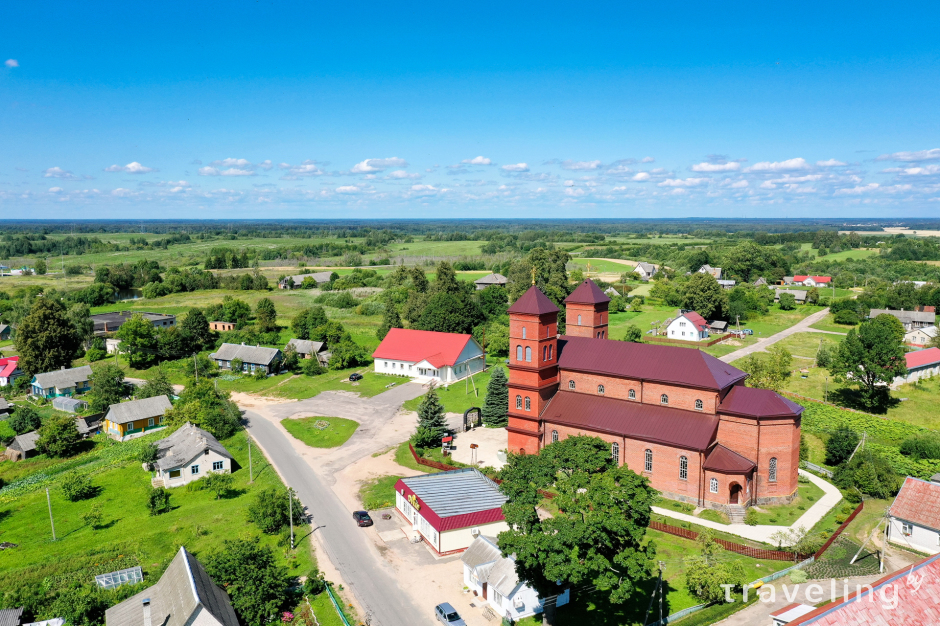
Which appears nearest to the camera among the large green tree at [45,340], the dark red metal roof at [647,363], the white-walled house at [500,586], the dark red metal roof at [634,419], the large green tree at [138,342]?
the white-walled house at [500,586]

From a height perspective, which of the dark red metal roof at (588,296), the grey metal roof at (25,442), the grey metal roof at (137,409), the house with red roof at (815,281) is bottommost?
the grey metal roof at (25,442)

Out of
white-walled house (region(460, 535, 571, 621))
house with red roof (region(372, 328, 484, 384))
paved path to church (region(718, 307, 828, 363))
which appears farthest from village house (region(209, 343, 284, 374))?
paved path to church (region(718, 307, 828, 363))

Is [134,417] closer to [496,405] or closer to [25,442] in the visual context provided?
[25,442]

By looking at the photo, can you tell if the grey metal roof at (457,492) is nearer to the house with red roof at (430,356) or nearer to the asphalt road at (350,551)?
the asphalt road at (350,551)

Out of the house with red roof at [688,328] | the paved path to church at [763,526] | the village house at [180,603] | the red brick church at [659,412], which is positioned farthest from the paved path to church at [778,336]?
the village house at [180,603]

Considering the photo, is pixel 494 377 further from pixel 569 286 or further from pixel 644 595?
pixel 569 286

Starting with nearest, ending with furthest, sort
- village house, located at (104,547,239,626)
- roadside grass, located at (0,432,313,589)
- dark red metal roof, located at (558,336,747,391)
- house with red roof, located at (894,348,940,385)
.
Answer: village house, located at (104,547,239,626), roadside grass, located at (0,432,313,589), dark red metal roof, located at (558,336,747,391), house with red roof, located at (894,348,940,385)

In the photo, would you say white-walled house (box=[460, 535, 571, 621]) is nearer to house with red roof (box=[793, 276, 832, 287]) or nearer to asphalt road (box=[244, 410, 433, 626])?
asphalt road (box=[244, 410, 433, 626])
